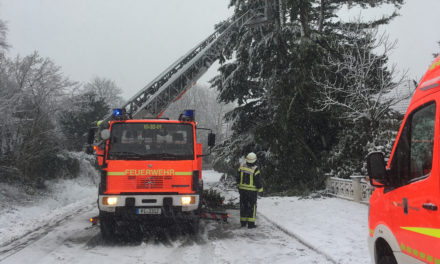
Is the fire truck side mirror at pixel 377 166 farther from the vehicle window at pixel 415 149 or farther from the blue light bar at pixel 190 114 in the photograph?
the blue light bar at pixel 190 114

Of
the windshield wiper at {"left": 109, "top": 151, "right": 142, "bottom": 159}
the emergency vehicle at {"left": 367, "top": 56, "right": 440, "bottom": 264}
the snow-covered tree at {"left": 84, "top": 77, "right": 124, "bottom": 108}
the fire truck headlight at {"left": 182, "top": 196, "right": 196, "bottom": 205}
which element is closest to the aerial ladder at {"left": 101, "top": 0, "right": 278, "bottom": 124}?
the windshield wiper at {"left": 109, "top": 151, "right": 142, "bottom": 159}

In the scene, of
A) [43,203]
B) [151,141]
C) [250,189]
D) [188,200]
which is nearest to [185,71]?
[43,203]

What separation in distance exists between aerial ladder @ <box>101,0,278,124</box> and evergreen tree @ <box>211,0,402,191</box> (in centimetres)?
63

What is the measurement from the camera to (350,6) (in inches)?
762

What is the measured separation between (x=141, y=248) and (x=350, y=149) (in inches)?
387

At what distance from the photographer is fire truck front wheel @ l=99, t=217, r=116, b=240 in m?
7.48

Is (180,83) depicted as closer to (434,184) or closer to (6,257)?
(6,257)

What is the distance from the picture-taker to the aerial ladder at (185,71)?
1831cm

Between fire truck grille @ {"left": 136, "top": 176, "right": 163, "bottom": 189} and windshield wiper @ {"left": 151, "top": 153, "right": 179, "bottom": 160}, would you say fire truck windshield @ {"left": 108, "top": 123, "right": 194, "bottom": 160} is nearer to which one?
windshield wiper @ {"left": 151, "top": 153, "right": 179, "bottom": 160}

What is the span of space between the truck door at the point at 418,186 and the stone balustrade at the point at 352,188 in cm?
892

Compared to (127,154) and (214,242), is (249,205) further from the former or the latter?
(127,154)

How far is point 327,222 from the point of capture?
938 centimetres

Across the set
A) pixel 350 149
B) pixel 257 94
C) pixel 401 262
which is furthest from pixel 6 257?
pixel 257 94

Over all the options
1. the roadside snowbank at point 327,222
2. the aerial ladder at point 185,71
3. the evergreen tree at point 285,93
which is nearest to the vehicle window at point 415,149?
the roadside snowbank at point 327,222
